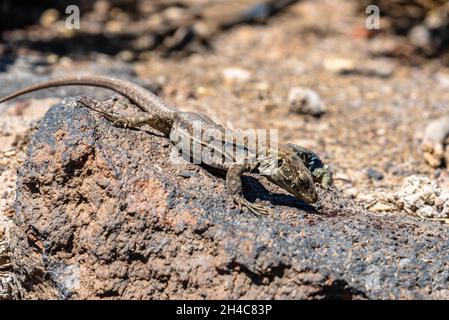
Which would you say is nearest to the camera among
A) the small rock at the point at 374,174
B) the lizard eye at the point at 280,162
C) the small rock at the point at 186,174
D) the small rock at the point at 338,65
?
the small rock at the point at 186,174

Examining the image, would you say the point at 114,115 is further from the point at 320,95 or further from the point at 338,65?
the point at 338,65

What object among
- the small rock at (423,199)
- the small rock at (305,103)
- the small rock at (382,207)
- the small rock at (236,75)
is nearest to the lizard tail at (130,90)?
the small rock at (382,207)

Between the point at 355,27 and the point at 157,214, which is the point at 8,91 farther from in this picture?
the point at 355,27

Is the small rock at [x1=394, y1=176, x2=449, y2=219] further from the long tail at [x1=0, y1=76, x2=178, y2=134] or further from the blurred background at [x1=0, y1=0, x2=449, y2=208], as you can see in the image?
the long tail at [x1=0, y1=76, x2=178, y2=134]

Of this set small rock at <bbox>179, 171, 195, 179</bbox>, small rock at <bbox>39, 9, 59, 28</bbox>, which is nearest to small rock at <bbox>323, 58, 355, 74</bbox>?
small rock at <bbox>39, 9, 59, 28</bbox>

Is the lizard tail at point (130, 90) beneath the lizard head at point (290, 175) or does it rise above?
above

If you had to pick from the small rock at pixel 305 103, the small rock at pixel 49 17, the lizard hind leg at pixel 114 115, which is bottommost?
the lizard hind leg at pixel 114 115

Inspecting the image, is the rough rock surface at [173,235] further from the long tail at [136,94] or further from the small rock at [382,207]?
the small rock at [382,207]
